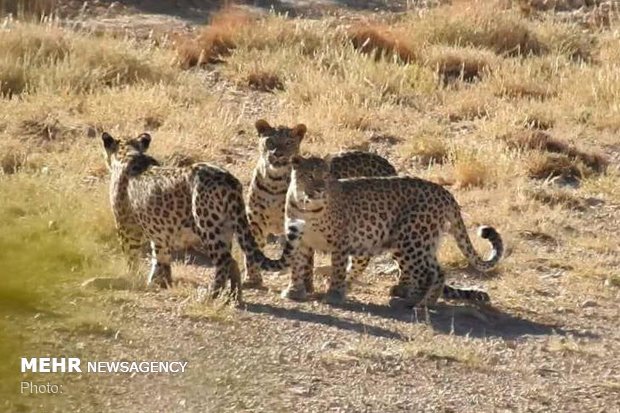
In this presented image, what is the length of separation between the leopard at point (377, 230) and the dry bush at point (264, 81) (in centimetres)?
695

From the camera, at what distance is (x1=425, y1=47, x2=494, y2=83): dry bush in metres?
19.1

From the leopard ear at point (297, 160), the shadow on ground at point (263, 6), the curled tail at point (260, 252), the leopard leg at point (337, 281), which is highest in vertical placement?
the leopard ear at point (297, 160)

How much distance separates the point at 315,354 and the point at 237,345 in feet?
1.52

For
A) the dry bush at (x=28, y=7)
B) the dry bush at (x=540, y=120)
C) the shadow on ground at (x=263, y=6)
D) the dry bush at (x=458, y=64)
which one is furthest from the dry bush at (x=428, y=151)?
the shadow on ground at (x=263, y=6)

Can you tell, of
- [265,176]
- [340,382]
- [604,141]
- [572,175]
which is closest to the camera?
[340,382]

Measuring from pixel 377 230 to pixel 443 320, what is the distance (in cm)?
77

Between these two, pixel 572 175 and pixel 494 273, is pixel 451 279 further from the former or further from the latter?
pixel 572 175

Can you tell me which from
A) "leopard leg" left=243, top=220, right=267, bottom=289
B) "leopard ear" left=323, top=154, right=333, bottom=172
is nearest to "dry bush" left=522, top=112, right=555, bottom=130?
"leopard ear" left=323, top=154, right=333, bottom=172

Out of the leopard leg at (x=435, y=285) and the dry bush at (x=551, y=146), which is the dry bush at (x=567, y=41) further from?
the leopard leg at (x=435, y=285)

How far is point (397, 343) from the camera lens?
10.2 metres

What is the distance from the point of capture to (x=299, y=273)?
11047 millimetres

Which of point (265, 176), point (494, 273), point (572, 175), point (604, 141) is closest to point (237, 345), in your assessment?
point (265, 176)

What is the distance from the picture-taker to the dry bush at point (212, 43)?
1928cm

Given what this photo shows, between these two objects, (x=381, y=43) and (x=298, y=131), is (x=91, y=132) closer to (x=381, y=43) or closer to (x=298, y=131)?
(x=298, y=131)
